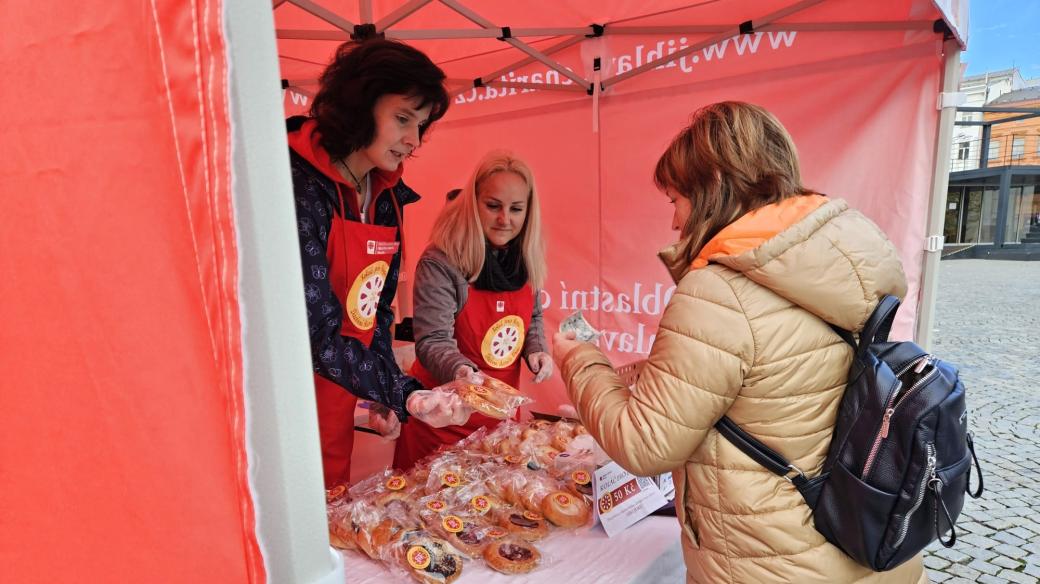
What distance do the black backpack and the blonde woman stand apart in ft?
4.85

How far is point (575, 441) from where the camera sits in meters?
2.15

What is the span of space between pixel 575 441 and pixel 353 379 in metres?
0.87

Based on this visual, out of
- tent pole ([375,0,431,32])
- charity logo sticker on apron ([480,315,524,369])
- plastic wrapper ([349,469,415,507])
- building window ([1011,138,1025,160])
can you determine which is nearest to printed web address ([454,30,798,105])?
tent pole ([375,0,431,32])

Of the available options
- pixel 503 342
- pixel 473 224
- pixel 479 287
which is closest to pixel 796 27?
pixel 473 224

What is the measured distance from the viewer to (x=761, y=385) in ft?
3.57

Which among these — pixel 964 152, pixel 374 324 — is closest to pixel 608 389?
pixel 374 324

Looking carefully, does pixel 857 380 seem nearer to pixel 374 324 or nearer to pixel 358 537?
pixel 358 537

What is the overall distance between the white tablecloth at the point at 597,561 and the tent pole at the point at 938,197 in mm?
1770

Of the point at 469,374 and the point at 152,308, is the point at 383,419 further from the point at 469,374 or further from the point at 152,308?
the point at 152,308

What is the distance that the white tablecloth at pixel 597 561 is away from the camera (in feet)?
4.52

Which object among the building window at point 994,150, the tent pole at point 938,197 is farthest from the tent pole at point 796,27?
the building window at point 994,150

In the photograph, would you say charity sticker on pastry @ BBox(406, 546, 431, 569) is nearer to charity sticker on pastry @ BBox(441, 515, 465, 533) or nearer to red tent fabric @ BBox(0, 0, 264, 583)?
charity sticker on pastry @ BBox(441, 515, 465, 533)

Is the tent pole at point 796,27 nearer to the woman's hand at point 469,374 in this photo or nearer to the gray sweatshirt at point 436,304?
the gray sweatshirt at point 436,304

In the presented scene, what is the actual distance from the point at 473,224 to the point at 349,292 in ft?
2.67
